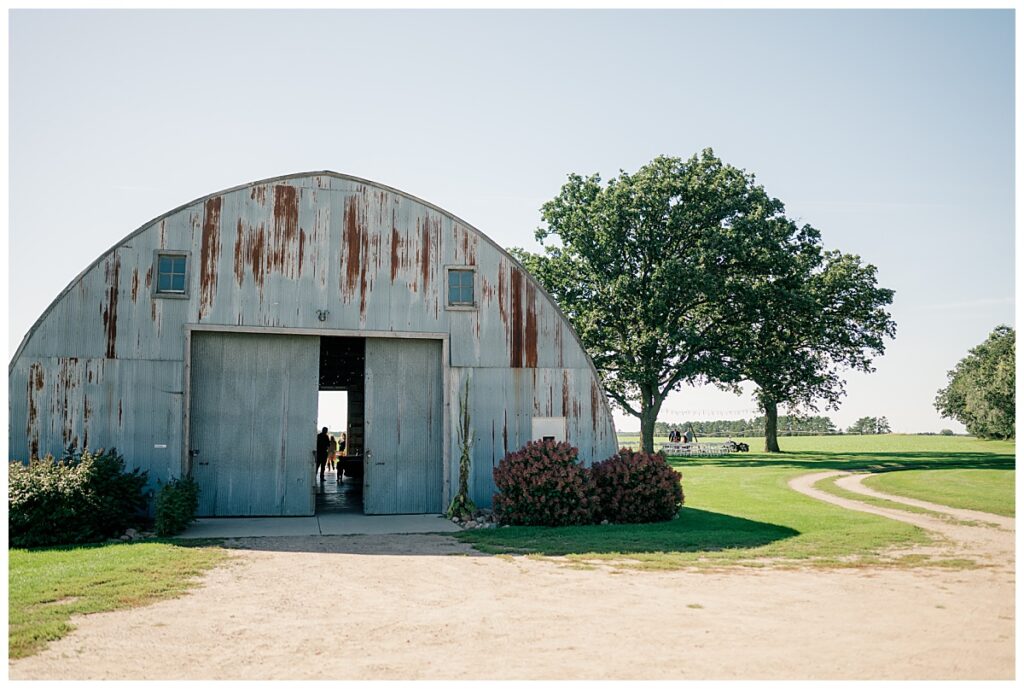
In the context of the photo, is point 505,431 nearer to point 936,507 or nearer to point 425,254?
point 425,254

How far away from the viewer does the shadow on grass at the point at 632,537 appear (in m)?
12.7

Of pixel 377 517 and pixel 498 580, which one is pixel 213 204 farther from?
pixel 498 580

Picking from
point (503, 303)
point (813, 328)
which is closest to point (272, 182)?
point (503, 303)

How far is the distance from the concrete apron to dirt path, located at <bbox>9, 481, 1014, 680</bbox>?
3.70 m

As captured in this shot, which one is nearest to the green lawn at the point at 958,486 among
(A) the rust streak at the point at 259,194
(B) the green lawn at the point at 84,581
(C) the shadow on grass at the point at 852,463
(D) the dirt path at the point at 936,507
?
(D) the dirt path at the point at 936,507

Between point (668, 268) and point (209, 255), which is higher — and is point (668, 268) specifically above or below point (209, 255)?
above

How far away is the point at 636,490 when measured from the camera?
53.2 ft

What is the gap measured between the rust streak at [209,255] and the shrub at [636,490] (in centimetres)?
824

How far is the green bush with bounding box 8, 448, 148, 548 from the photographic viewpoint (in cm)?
1335

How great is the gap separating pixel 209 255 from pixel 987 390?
62.8 meters

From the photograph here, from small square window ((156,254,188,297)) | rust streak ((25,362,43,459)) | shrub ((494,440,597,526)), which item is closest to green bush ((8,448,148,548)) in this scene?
rust streak ((25,362,43,459))

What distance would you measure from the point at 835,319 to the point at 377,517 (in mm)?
30098

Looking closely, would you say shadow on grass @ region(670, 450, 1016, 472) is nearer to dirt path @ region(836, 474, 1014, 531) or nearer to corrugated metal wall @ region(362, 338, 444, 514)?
dirt path @ region(836, 474, 1014, 531)

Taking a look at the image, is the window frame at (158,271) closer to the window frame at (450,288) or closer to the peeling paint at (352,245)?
the peeling paint at (352,245)
